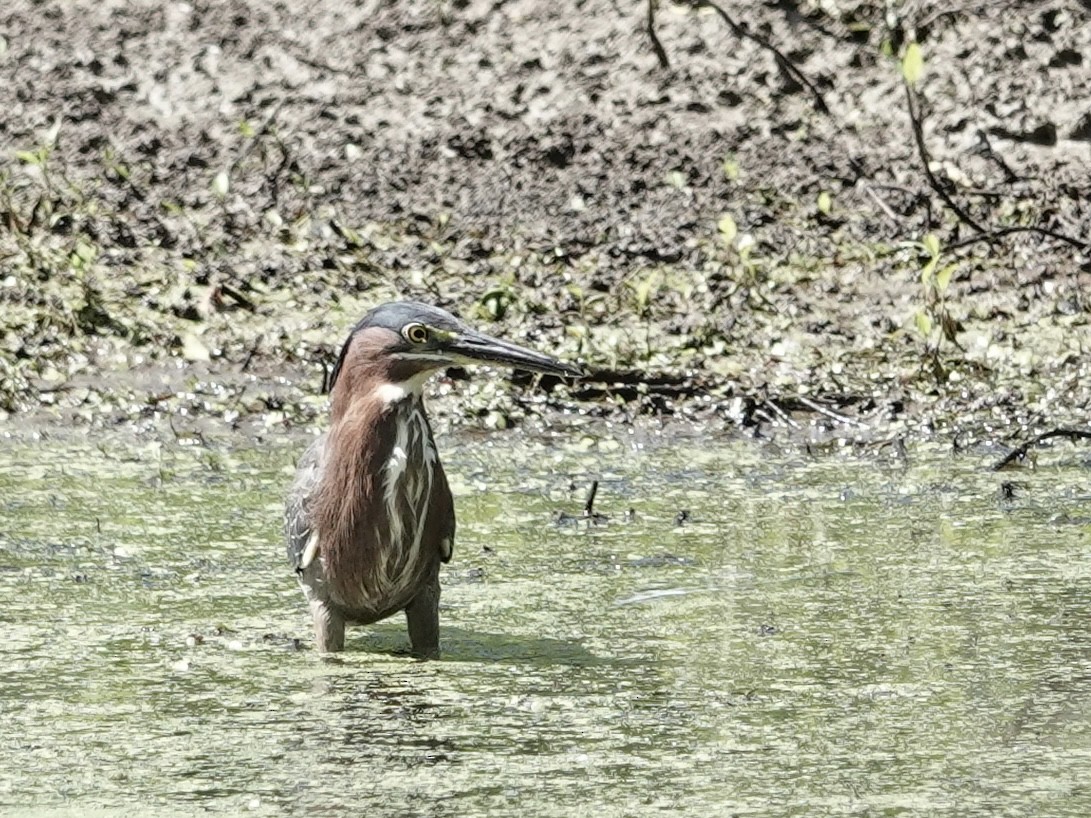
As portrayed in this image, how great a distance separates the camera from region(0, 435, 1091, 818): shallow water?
427 cm

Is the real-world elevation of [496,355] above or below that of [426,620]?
above

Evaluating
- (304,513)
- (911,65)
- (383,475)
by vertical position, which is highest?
(911,65)

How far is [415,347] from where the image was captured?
5.15 m

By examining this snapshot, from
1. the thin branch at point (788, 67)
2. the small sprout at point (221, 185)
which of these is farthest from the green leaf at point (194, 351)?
the thin branch at point (788, 67)


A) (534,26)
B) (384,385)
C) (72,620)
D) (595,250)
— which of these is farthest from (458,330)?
(534,26)

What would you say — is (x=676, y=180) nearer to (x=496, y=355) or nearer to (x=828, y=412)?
(x=828, y=412)

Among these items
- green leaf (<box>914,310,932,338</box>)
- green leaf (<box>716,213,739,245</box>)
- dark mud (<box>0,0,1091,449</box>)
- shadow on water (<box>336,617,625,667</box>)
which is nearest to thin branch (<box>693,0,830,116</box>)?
dark mud (<box>0,0,1091,449</box>)

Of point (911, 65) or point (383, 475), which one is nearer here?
point (383, 475)

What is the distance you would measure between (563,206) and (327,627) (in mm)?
4963

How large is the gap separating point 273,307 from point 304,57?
7.87ft

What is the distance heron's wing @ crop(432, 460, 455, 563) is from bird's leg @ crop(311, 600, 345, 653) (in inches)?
12.0

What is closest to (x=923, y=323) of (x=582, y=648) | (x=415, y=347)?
(x=582, y=648)

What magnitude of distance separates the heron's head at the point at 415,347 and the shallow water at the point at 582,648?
2.39 feet

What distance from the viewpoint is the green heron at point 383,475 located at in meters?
5.16
